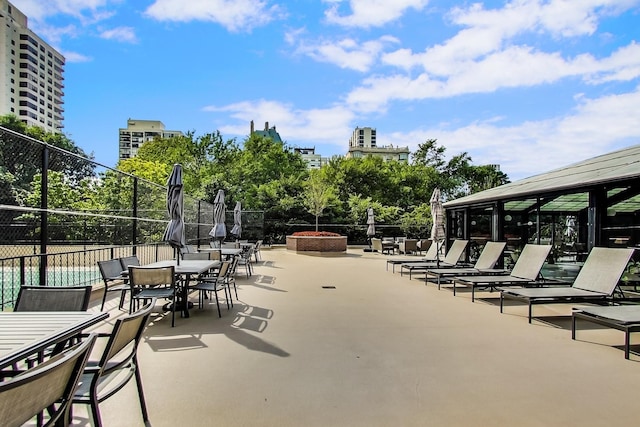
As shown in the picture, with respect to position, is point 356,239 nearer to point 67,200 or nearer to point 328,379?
point 67,200

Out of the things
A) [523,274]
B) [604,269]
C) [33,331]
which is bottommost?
[523,274]

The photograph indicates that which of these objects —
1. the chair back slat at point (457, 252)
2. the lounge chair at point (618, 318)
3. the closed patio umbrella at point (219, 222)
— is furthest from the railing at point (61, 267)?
the chair back slat at point (457, 252)

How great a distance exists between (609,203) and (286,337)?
597 cm

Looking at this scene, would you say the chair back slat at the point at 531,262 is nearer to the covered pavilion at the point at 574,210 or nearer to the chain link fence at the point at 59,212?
the covered pavilion at the point at 574,210

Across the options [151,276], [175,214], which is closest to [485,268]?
[175,214]

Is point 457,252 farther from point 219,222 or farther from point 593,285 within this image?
point 219,222

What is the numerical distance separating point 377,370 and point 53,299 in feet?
9.38

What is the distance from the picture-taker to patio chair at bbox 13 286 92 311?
3258 millimetres

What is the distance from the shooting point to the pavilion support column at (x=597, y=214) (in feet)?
22.9

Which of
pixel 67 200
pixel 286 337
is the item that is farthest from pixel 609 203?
pixel 67 200

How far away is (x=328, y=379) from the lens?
3.53m

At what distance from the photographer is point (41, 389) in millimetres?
1527

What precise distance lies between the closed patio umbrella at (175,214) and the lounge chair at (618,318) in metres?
5.81

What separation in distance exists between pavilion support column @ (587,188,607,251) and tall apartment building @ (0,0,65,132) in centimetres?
10744
